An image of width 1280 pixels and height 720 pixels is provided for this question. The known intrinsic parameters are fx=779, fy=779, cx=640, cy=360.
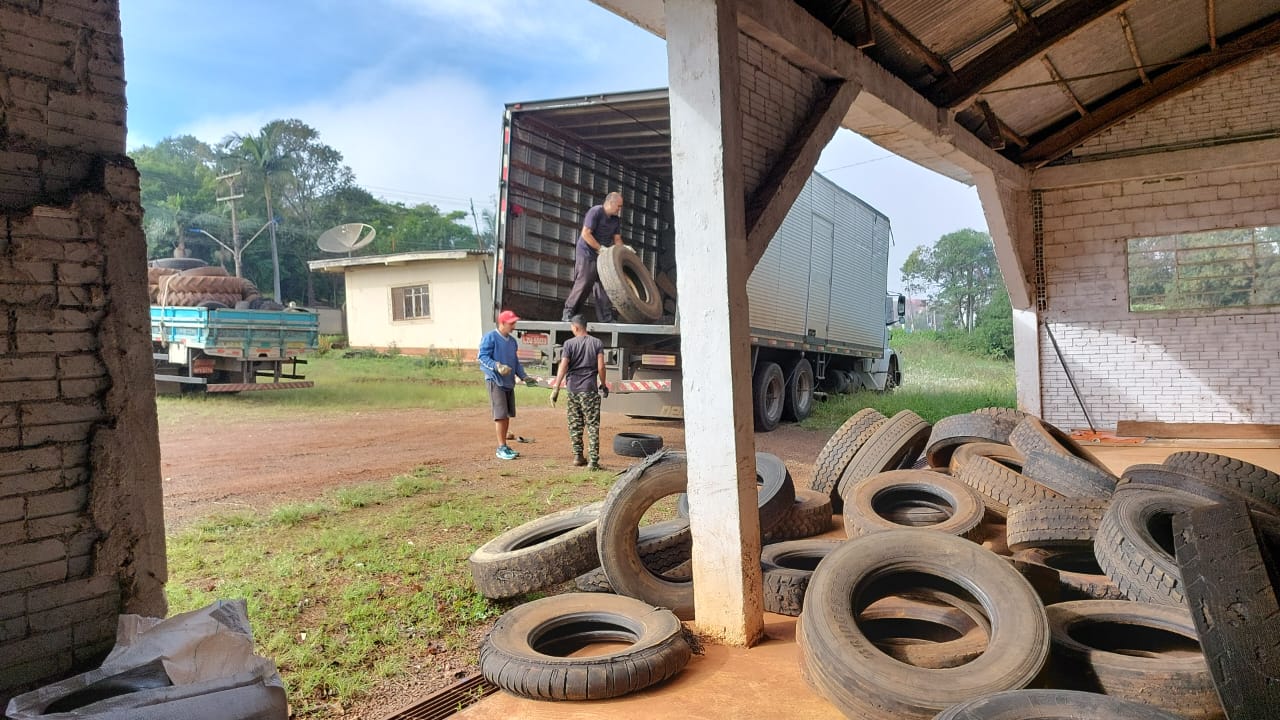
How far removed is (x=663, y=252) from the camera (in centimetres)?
1270

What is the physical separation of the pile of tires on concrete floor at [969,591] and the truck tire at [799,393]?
6228mm

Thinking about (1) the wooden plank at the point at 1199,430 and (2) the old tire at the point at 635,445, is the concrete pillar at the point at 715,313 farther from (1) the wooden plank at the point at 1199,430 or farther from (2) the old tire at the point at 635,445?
(1) the wooden plank at the point at 1199,430

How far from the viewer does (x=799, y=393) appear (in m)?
12.4

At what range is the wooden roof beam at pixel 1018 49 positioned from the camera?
6586mm

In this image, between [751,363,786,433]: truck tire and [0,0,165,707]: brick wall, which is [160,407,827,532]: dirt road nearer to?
[751,363,786,433]: truck tire

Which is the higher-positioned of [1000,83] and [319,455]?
[1000,83]

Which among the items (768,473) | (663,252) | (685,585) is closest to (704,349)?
(685,585)

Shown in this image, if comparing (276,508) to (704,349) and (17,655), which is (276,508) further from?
(704,349)

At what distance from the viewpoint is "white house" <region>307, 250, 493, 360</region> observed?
2328 centimetres

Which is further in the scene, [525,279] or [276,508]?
[525,279]

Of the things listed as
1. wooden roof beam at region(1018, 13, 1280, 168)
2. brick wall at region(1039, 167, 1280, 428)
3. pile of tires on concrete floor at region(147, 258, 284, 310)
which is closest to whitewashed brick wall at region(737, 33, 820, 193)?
wooden roof beam at region(1018, 13, 1280, 168)

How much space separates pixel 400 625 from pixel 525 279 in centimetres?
698

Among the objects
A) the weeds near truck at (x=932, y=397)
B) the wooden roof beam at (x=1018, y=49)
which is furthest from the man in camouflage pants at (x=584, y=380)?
the weeds near truck at (x=932, y=397)

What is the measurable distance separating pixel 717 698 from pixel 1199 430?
1033cm
